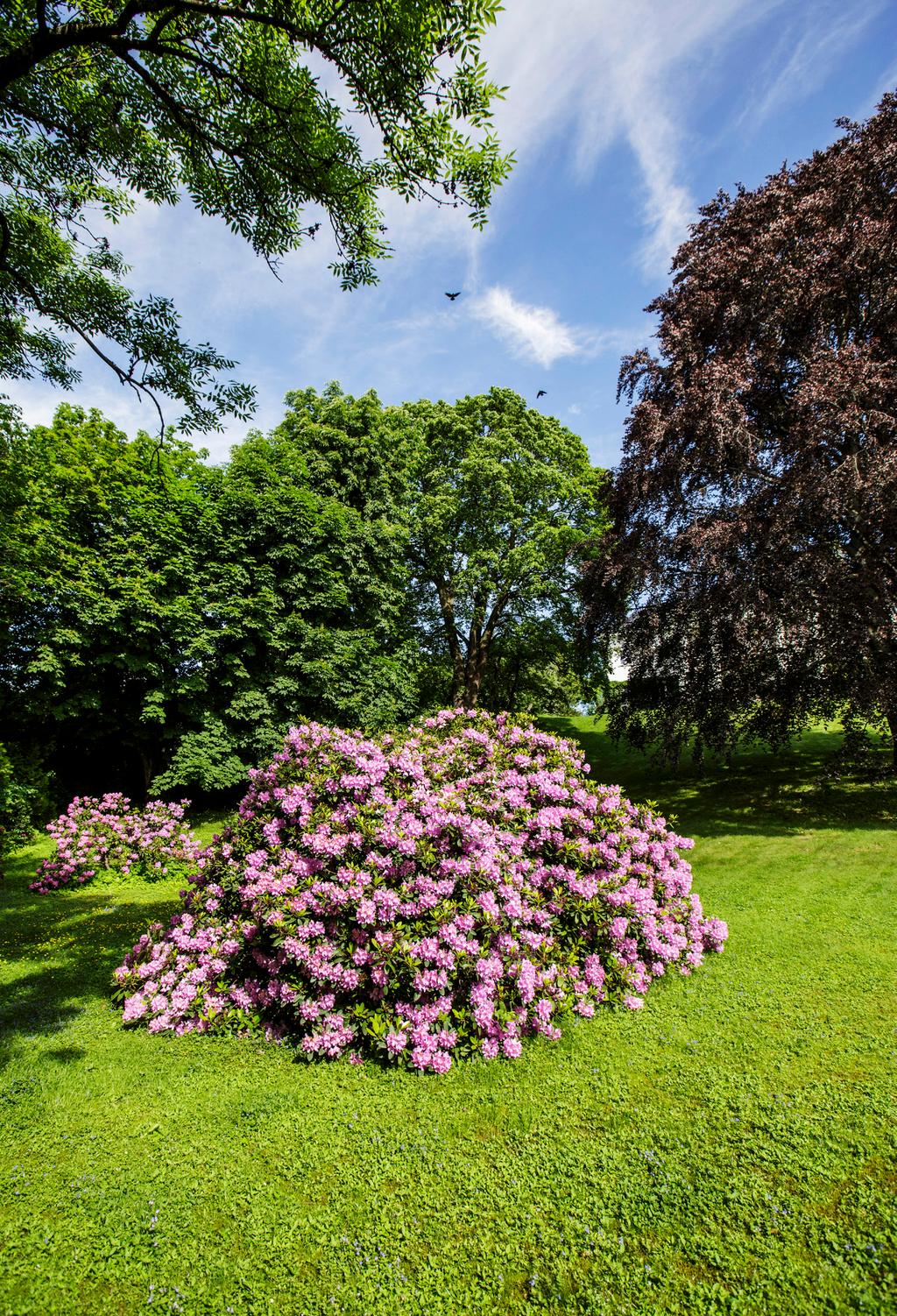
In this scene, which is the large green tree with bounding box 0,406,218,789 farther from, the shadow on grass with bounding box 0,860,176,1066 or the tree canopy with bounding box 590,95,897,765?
the tree canopy with bounding box 590,95,897,765

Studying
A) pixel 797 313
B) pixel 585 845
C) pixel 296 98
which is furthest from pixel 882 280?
pixel 585 845

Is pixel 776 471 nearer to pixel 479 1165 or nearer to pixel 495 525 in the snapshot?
pixel 495 525

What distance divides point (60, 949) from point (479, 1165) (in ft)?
21.7

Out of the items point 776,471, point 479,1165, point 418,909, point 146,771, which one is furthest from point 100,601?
point 776,471

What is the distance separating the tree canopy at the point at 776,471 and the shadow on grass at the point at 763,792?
5.32 feet

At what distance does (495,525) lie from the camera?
20453mm

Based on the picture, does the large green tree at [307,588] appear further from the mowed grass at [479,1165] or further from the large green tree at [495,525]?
the mowed grass at [479,1165]

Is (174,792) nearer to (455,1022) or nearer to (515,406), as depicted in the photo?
(455,1022)

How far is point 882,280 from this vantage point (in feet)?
36.7

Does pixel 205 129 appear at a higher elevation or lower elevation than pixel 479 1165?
higher

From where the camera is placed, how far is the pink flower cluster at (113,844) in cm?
1059

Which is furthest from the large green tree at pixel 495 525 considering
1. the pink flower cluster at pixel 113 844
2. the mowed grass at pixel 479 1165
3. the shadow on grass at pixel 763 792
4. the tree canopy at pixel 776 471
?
the mowed grass at pixel 479 1165

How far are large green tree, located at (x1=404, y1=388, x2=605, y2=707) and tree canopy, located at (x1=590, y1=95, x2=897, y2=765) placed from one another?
6.10m

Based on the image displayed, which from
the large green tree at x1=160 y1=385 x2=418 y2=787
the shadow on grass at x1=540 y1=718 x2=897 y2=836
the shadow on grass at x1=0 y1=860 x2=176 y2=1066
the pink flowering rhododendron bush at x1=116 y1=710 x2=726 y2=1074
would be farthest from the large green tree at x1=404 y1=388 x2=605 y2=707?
the shadow on grass at x1=0 y1=860 x2=176 y2=1066
